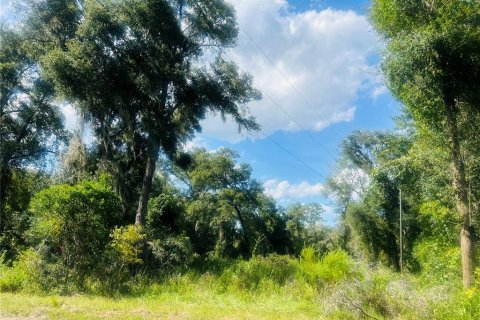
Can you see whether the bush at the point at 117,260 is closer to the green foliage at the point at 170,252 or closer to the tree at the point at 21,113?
the green foliage at the point at 170,252

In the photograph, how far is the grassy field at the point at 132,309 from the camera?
6.57 meters

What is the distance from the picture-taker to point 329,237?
5466cm

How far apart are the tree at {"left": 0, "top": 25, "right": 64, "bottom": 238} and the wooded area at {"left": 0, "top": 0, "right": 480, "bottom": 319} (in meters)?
0.07

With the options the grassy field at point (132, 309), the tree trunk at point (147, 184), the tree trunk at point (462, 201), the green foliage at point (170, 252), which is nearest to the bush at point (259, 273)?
the green foliage at point (170, 252)

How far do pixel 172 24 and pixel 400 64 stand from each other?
1009 centimetres

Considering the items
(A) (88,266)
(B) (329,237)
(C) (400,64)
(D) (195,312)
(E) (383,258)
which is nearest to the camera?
(D) (195,312)

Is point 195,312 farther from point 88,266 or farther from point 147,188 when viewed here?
point 147,188

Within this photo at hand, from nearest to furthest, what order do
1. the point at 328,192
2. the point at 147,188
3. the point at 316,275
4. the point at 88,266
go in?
the point at 316,275 < the point at 88,266 < the point at 147,188 < the point at 328,192

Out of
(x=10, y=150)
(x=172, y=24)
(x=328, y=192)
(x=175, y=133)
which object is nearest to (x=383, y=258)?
(x=328, y=192)

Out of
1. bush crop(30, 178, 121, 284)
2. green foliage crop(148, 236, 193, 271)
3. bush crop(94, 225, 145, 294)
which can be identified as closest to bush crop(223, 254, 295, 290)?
green foliage crop(148, 236, 193, 271)

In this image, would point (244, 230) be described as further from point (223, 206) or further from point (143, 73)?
point (143, 73)

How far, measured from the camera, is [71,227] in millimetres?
10086

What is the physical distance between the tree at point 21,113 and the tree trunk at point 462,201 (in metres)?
18.3

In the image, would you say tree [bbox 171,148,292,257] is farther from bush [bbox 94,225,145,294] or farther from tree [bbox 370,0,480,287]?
tree [bbox 370,0,480,287]
